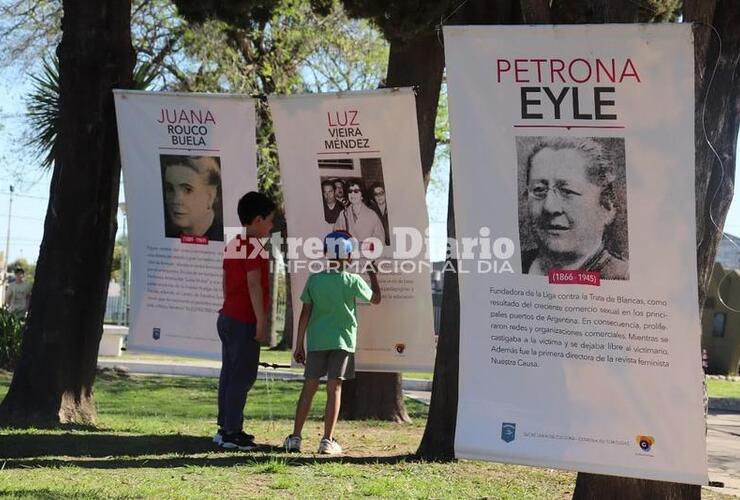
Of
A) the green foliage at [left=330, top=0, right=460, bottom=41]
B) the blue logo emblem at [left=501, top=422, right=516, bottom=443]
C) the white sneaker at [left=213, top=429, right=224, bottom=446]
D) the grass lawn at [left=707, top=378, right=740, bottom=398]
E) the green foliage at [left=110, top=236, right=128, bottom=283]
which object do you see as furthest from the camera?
the green foliage at [left=110, top=236, right=128, bottom=283]

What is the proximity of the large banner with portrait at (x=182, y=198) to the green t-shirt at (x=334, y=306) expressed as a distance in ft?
4.01

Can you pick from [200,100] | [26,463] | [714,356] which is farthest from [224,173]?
[714,356]

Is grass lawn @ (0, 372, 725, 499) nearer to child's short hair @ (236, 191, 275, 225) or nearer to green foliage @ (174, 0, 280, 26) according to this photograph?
child's short hair @ (236, 191, 275, 225)

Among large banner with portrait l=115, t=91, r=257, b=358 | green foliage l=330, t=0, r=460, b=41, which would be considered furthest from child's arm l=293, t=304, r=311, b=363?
green foliage l=330, t=0, r=460, b=41

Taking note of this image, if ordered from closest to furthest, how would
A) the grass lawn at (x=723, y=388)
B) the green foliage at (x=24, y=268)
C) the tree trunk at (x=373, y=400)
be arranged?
1. the tree trunk at (x=373, y=400)
2. the grass lawn at (x=723, y=388)
3. the green foliage at (x=24, y=268)

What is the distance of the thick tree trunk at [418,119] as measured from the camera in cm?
1165

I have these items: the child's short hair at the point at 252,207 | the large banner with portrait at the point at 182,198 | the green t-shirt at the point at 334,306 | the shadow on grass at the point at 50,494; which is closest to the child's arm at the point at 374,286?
the green t-shirt at the point at 334,306

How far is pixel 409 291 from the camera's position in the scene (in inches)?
348

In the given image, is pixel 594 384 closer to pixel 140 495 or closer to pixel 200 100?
pixel 140 495

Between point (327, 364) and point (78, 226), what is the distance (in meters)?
3.12

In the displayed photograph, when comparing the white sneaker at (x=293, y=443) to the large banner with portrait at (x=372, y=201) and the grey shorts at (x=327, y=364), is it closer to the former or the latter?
the grey shorts at (x=327, y=364)

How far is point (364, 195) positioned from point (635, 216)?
11.9 feet

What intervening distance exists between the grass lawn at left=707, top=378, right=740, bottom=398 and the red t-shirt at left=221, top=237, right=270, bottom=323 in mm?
12525

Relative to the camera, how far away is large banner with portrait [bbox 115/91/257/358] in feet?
30.7
